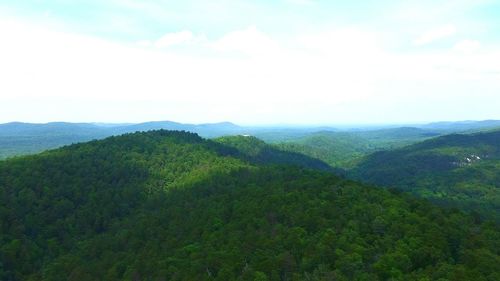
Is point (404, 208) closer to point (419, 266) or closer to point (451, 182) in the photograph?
point (419, 266)

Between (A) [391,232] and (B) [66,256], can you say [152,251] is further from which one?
(A) [391,232]

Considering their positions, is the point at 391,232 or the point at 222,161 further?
the point at 222,161

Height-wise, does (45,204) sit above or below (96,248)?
above

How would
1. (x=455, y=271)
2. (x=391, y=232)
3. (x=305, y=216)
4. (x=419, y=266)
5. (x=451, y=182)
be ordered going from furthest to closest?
(x=451, y=182), (x=305, y=216), (x=391, y=232), (x=419, y=266), (x=455, y=271)

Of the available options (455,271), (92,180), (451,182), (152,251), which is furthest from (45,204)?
(451,182)

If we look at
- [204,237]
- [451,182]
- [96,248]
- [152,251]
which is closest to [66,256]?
[96,248]

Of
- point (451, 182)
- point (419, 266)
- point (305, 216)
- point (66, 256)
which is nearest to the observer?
point (419, 266)
